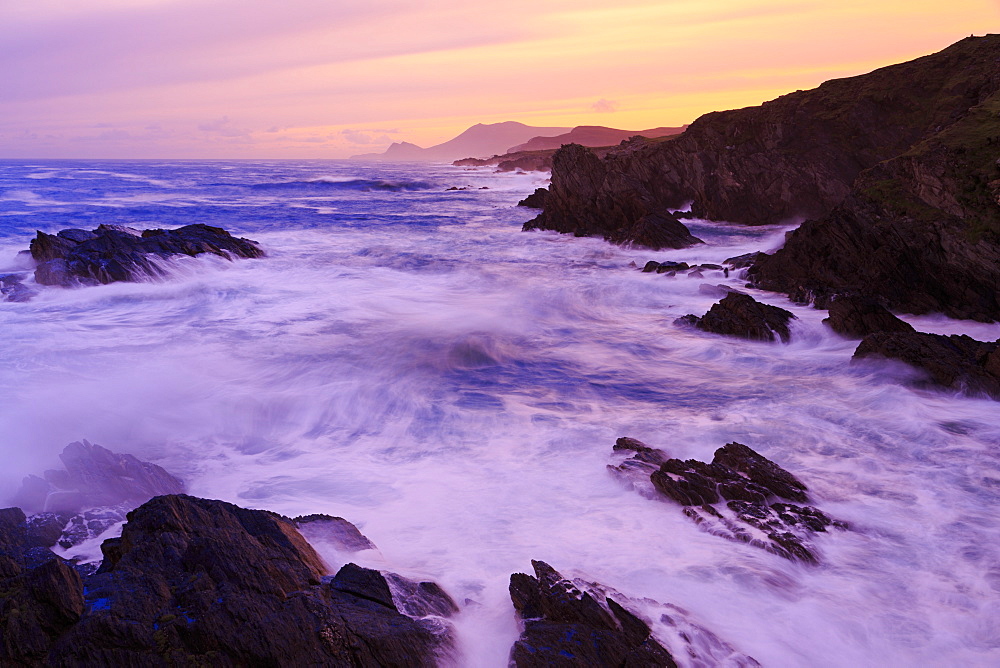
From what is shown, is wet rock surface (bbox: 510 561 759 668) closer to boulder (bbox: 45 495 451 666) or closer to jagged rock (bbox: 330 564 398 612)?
boulder (bbox: 45 495 451 666)

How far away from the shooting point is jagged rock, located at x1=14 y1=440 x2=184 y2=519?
758 centimetres

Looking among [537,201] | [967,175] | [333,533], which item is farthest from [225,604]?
[537,201]

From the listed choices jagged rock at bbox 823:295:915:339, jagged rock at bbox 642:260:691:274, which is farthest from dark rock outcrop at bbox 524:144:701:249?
jagged rock at bbox 823:295:915:339

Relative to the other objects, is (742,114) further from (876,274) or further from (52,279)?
(52,279)

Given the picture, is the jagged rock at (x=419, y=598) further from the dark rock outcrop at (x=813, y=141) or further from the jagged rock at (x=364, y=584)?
the dark rock outcrop at (x=813, y=141)

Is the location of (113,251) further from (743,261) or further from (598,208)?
(598,208)

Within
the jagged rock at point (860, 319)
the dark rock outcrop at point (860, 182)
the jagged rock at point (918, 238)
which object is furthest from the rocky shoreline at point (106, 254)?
the jagged rock at point (860, 319)

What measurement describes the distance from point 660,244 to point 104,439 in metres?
27.9

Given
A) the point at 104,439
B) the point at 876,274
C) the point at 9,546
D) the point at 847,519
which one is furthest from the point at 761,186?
the point at 9,546

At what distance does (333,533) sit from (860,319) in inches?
571

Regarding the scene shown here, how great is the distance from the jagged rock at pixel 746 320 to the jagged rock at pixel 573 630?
12307 millimetres

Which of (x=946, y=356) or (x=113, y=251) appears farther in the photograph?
(x=113, y=251)

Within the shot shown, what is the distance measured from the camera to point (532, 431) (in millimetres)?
11625

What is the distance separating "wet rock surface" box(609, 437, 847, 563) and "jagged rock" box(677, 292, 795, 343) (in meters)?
8.00
